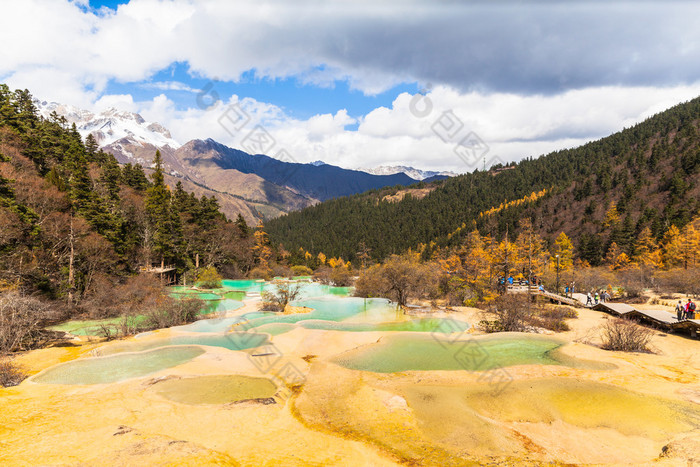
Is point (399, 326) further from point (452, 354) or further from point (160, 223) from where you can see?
point (160, 223)

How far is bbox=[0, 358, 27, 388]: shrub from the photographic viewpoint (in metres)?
11.9

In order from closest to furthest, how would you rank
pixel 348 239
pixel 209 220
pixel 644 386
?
pixel 644 386, pixel 209 220, pixel 348 239

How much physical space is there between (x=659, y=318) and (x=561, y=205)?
97.2m

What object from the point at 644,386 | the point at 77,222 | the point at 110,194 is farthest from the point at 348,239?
the point at 644,386

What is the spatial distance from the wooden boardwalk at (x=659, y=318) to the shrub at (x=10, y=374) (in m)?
34.7

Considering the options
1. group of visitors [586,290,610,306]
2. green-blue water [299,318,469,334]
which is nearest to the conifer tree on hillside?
green-blue water [299,318,469,334]

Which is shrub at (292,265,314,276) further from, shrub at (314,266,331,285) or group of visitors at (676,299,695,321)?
group of visitors at (676,299,695,321)

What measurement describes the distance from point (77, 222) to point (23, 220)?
5094 mm

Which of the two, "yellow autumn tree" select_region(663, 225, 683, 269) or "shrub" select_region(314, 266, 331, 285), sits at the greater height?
"yellow autumn tree" select_region(663, 225, 683, 269)

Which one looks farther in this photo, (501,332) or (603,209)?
(603,209)

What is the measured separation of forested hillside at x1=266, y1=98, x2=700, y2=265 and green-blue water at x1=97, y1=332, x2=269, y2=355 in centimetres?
4601

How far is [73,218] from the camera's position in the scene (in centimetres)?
2744

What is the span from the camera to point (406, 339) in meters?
20.5

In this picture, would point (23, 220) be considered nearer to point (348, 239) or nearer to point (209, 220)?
point (209, 220)
